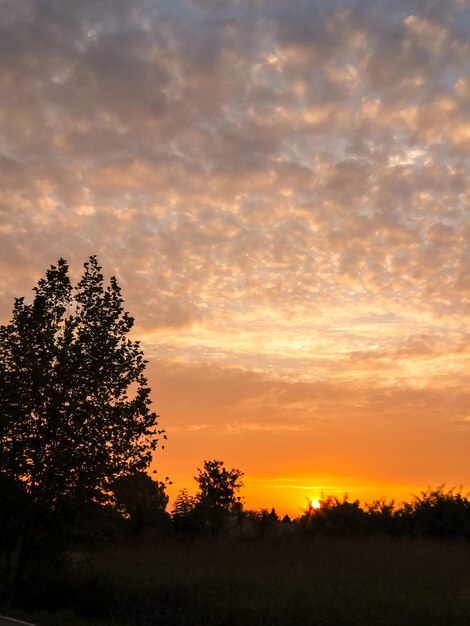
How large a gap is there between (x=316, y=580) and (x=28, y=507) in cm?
952

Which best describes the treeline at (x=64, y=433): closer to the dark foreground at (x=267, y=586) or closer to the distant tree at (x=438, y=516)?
the dark foreground at (x=267, y=586)

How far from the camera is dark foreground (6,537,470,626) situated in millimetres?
16922

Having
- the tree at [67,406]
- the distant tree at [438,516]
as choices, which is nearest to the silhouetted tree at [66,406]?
the tree at [67,406]

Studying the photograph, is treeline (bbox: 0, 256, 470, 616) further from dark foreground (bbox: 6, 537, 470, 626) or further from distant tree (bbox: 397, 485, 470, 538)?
distant tree (bbox: 397, 485, 470, 538)

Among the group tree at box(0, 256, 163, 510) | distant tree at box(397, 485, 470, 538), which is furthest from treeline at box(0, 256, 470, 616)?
distant tree at box(397, 485, 470, 538)

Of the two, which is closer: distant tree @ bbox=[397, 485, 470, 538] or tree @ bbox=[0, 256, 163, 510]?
tree @ bbox=[0, 256, 163, 510]

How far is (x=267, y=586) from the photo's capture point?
65.3 ft

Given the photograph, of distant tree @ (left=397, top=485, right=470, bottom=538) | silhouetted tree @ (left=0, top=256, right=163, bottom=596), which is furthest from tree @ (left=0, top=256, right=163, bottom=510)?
distant tree @ (left=397, top=485, right=470, bottom=538)

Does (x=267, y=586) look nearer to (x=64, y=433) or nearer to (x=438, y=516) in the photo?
(x=64, y=433)

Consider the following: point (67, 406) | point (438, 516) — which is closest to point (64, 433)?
point (67, 406)

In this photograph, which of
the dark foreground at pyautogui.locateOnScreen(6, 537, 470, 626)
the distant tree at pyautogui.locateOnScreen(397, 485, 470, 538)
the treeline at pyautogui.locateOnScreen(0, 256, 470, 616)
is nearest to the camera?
the dark foreground at pyautogui.locateOnScreen(6, 537, 470, 626)

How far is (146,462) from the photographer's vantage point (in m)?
24.6

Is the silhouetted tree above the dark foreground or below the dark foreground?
above

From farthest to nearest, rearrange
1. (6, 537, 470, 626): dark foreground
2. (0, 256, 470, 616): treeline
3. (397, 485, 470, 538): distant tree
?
1. (397, 485, 470, 538): distant tree
2. (0, 256, 470, 616): treeline
3. (6, 537, 470, 626): dark foreground
